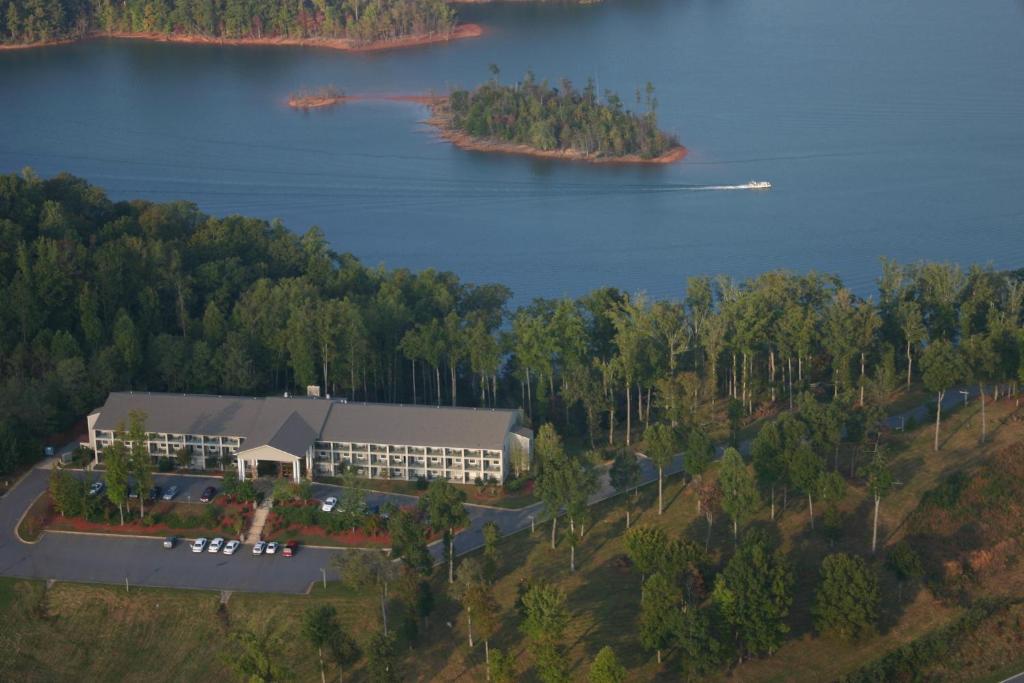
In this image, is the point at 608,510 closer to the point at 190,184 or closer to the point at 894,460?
the point at 894,460

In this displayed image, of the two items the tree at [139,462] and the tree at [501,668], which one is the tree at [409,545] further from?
the tree at [139,462]

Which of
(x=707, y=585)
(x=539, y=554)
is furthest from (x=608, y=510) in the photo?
(x=707, y=585)

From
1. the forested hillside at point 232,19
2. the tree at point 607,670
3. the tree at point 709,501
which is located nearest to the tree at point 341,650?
the tree at point 607,670

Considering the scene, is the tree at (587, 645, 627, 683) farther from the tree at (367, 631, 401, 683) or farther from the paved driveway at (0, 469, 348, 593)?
the paved driveway at (0, 469, 348, 593)

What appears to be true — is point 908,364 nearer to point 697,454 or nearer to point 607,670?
point 697,454

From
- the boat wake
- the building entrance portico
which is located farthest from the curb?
the boat wake

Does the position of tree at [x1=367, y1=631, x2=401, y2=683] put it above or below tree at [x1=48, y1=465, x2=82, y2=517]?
below
